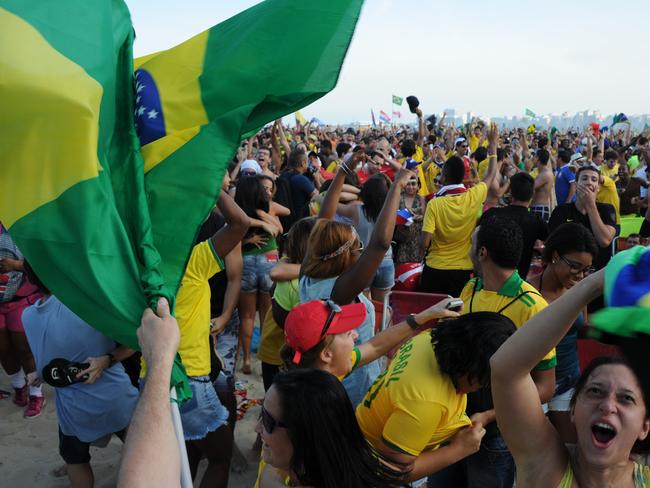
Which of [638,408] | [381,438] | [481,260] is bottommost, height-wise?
[381,438]

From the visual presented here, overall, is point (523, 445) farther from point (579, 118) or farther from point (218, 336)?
point (579, 118)

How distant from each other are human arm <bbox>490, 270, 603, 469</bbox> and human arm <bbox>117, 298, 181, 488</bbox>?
92 cm

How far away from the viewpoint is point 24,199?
1950 millimetres

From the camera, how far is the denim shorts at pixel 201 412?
3182mm

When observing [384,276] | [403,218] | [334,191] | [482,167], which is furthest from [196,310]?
[482,167]

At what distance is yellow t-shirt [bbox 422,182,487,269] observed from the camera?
5508 millimetres

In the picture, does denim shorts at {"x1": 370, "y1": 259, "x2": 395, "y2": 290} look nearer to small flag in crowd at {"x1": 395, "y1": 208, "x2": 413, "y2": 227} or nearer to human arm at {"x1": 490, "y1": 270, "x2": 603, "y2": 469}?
small flag in crowd at {"x1": 395, "y1": 208, "x2": 413, "y2": 227}

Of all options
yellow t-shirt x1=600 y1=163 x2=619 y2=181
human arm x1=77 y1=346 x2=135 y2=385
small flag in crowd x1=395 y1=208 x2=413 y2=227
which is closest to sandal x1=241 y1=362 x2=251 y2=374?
small flag in crowd x1=395 y1=208 x2=413 y2=227

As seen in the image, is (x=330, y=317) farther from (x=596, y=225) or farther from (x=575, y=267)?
(x=596, y=225)

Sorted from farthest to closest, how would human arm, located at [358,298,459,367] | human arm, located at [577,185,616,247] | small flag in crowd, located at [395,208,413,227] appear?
small flag in crowd, located at [395,208,413,227] < human arm, located at [577,185,616,247] < human arm, located at [358,298,459,367]

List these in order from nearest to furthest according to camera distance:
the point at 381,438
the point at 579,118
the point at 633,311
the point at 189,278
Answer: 1. the point at 633,311
2. the point at 381,438
3. the point at 189,278
4. the point at 579,118

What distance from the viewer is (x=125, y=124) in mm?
2244

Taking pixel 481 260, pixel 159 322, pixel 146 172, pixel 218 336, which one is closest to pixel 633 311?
A: pixel 159 322

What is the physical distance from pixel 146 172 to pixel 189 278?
1.31m
